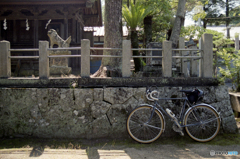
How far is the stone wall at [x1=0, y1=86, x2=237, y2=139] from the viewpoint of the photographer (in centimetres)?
523

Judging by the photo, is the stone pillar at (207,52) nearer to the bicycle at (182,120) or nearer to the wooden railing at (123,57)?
the wooden railing at (123,57)

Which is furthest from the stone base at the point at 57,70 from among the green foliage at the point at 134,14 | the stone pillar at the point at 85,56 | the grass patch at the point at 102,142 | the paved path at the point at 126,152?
the green foliage at the point at 134,14

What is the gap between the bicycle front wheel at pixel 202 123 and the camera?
15.8 feet

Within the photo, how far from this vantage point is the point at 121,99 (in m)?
5.30

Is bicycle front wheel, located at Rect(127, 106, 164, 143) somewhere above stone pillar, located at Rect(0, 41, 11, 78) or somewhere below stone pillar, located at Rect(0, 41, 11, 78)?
below

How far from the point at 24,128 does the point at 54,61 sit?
2.72 m

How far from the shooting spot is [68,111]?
5.27 meters

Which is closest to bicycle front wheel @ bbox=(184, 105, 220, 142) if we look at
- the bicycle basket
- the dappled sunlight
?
the bicycle basket

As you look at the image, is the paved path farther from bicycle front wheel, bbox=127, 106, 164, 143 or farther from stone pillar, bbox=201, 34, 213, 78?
stone pillar, bbox=201, 34, 213, 78

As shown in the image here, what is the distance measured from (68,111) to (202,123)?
3395mm

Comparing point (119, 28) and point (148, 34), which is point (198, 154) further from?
point (148, 34)

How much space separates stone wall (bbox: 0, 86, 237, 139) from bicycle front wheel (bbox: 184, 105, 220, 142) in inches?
22.1

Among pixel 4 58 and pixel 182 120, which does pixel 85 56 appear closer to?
pixel 4 58

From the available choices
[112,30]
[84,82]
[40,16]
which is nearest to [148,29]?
[112,30]
